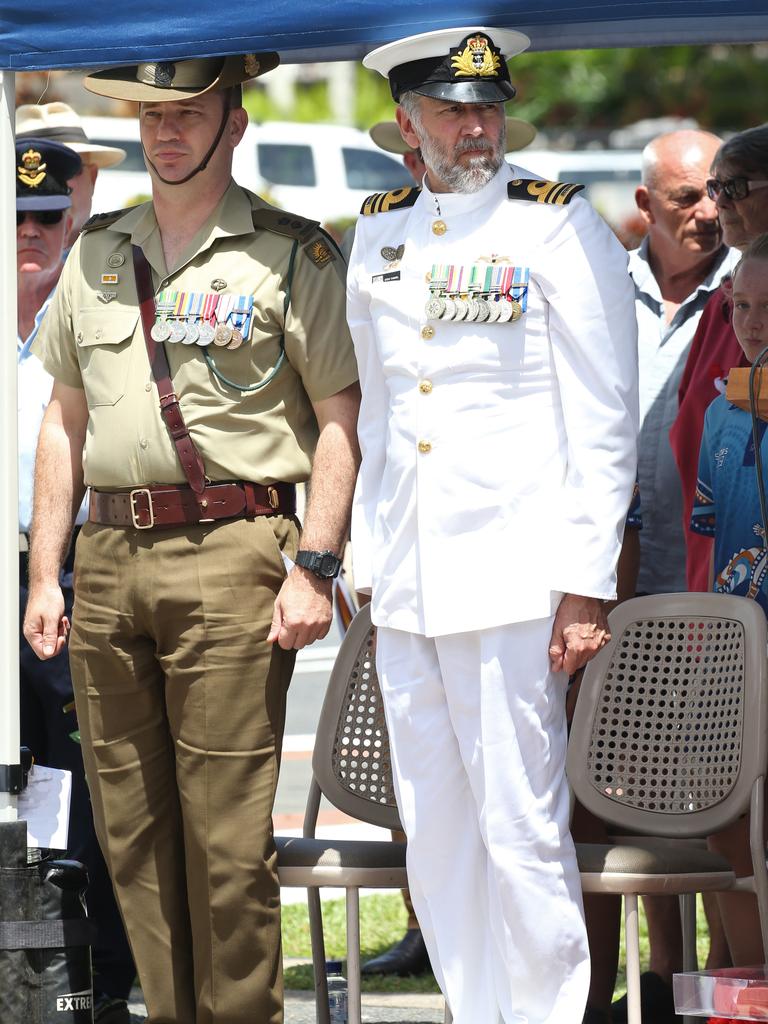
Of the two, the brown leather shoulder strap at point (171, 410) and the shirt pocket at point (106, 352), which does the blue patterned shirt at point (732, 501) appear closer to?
the brown leather shoulder strap at point (171, 410)

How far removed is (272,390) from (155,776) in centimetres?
90

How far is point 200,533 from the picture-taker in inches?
152

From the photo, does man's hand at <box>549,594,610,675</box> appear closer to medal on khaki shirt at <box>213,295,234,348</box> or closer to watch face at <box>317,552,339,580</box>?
watch face at <box>317,552,339,580</box>

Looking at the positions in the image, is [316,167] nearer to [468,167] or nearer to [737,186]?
[737,186]

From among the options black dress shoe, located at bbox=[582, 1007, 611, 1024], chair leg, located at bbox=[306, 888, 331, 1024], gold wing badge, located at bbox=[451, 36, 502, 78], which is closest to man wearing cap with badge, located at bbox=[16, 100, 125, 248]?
gold wing badge, located at bbox=[451, 36, 502, 78]

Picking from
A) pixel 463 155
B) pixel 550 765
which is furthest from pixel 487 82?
pixel 550 765

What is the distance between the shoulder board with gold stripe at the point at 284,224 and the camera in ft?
13.1

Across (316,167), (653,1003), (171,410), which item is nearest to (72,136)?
(171,410)

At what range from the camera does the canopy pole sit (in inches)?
147

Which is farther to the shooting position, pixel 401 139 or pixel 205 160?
pixel 401 139

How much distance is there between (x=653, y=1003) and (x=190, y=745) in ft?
4.65

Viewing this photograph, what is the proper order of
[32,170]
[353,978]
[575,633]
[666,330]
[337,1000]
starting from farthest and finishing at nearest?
[32,170]
[666,330]
[337,1000]
[353,978]
[575,633]

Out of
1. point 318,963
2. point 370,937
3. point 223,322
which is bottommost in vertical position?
point 370,937

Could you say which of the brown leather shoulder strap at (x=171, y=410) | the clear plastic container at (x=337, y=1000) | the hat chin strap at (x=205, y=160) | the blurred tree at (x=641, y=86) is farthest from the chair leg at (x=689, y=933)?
the blurred tree at (x=641, y=86)
